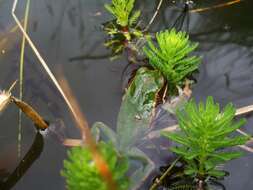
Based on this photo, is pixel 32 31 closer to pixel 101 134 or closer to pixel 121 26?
pixel 121 26

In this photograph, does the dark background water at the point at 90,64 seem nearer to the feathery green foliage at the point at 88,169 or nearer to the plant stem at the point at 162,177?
the plant stem at the point at 162,177

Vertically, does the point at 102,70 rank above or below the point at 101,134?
above

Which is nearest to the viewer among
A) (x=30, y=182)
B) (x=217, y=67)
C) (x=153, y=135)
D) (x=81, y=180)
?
(x=81, y=180)

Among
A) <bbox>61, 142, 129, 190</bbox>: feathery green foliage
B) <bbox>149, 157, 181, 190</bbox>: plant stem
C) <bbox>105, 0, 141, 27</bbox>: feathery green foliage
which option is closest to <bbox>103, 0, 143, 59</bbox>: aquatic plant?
<bbox>105, 0, 141, 27</bbox>: feathery green foliage

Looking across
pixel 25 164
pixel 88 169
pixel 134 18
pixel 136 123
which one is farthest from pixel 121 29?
pixel 88 169

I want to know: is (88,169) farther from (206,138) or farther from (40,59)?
(40,59)

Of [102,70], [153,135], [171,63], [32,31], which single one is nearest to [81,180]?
[153,135]
